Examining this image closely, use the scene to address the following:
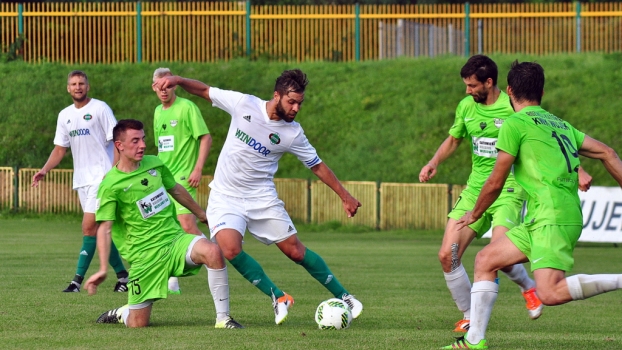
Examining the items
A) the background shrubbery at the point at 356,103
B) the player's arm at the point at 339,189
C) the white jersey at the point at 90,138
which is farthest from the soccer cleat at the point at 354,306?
the background shrubbery at the point at 356,103

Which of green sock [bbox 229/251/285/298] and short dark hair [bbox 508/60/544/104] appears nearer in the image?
short dark hair [bbox 508/60/544/104]

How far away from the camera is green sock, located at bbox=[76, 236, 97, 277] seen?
10.7 m

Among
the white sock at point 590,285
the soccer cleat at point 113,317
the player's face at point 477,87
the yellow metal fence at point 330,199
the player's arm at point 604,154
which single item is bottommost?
the yellow metal fence at point 330,199

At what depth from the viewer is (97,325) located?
826 centimetres

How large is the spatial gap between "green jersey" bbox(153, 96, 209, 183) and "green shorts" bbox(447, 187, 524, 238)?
11.9 feet

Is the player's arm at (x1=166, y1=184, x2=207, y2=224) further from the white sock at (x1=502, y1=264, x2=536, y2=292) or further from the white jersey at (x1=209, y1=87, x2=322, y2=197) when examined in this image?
the white sock at (x1=502, y1=264, x2=536, y2=292)

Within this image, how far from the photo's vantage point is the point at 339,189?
866 cm

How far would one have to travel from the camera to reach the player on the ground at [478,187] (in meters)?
8.64

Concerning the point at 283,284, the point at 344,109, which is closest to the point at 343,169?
the point at 344,109

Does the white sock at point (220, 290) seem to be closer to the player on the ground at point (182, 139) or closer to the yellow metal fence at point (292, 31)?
the player on the ground at point (182, 139)

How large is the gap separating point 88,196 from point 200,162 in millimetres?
1435

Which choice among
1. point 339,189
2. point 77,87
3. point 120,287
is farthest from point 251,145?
point 77,87

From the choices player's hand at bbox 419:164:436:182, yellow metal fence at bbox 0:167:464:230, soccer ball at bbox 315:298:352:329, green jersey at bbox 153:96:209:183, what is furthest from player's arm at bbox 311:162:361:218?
yellow metal fence at bbox 0:167:464:230

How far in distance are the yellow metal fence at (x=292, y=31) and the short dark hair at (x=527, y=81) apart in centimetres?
2548
